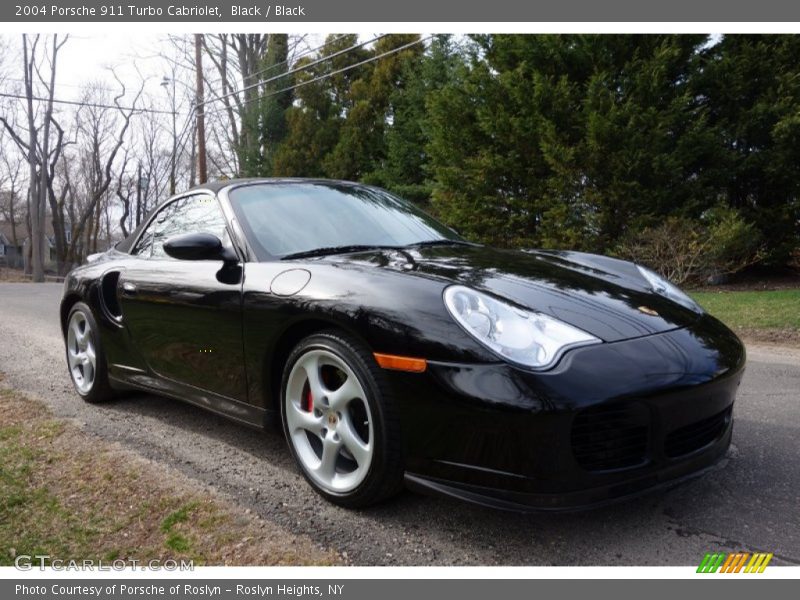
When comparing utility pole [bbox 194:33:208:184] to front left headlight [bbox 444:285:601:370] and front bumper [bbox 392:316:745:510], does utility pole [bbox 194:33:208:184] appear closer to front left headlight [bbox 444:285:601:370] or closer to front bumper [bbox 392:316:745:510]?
front left headlight [bbox 444:285:601:370]

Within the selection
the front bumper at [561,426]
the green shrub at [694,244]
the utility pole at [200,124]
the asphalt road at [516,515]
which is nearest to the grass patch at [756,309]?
the green shrub at [694,244]

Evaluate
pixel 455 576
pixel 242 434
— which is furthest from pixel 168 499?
pixel 455 576

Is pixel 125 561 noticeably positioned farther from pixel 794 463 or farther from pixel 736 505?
pixel 794 463

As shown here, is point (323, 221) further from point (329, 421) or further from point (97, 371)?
point (97, 371)

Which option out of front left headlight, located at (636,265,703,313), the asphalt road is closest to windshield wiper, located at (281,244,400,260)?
the asphalt road

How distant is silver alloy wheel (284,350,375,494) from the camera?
2.33 m

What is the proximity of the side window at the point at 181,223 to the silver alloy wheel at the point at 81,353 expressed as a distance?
643 millimetres

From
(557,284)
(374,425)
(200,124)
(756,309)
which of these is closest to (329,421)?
(374,425)

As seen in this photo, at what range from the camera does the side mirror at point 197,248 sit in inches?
112

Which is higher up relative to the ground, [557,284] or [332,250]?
[332,250]

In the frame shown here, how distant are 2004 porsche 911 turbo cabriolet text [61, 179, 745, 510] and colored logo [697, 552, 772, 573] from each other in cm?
27

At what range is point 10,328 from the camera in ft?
24.6

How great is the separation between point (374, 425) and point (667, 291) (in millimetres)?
1609

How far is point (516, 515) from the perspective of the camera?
2344mm
